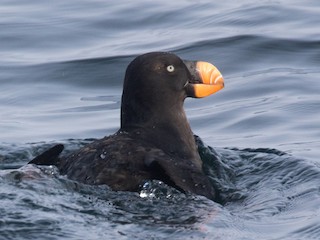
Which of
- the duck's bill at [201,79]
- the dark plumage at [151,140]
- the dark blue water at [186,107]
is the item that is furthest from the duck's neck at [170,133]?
the dark blue water at [186,107]

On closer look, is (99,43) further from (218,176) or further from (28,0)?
(218,176)

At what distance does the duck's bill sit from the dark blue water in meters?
0.66

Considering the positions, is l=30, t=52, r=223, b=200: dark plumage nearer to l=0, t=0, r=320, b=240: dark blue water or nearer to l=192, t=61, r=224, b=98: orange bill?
l=192, t=61, r=224, b=98: orange bill

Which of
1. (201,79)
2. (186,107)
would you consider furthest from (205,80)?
(186,107)

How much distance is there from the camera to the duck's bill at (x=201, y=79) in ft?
30.8

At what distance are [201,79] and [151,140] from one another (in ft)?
2.87

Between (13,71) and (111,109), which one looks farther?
(13,71)

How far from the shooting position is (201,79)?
941cm

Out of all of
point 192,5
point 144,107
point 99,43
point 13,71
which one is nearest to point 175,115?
point 144,107

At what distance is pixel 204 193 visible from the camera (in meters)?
8.29

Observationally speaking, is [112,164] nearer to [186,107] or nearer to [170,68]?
[170,68]

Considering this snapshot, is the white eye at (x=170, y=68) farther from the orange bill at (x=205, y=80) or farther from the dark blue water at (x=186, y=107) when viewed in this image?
the dark blue water at (x=186, y=107)

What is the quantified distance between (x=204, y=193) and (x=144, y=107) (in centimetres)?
107

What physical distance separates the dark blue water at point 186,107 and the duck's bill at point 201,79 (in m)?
0.66
